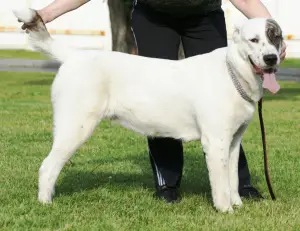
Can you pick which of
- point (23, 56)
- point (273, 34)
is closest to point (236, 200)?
point (273, 34)

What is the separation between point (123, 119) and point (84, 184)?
4.11ft

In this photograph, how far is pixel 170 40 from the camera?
6469 millimetres

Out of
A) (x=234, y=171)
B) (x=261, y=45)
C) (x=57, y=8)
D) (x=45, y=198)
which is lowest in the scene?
(x=45, y=198)

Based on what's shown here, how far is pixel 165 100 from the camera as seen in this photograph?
5.96 m

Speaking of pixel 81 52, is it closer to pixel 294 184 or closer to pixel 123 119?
pixel 123 119

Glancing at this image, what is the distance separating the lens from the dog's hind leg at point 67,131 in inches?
237

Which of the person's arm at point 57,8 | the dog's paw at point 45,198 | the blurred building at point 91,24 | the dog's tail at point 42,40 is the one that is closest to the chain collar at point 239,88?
the dog's tail at point 42,40

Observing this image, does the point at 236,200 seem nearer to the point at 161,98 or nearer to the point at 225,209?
the point at 225,209

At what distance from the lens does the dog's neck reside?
566cm

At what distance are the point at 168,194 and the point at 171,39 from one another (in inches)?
53.4

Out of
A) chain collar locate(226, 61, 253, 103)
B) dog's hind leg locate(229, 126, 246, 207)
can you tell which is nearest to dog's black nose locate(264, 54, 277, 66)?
chain collar locate(226, 61, 253, 103)

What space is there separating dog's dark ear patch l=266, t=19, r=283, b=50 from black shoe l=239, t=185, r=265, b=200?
1.58 m

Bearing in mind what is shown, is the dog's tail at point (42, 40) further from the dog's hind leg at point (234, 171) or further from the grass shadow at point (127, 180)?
the dog's hind leg at point (234, 171)

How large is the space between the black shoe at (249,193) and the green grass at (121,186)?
13cm
